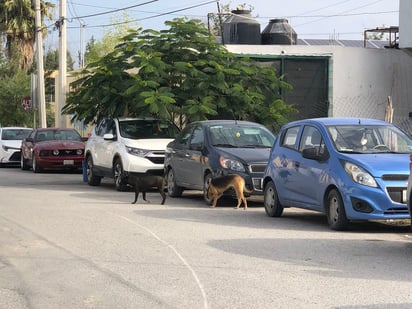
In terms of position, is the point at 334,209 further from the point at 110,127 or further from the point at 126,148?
the point at 110,127

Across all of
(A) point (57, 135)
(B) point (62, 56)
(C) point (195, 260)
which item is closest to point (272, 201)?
(C) point (195, 260)

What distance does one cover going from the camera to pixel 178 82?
2072cm

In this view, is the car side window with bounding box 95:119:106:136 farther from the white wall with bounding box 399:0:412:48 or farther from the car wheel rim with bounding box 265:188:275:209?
the white wall with bounding box 399:0:412:48

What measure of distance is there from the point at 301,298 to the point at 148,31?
593 inches

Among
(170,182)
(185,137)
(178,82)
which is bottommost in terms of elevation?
(170,182)

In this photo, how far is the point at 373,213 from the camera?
10867 millimetres

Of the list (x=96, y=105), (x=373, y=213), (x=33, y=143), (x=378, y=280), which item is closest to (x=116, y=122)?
(x=96, y=105)

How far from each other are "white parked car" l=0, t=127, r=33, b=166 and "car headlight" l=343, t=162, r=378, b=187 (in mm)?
20494

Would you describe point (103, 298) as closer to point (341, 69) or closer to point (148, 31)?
point (148, 31)

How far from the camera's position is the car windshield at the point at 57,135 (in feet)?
88.7

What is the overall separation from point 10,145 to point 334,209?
2062cm

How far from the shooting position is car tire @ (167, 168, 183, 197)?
1695 centimetres

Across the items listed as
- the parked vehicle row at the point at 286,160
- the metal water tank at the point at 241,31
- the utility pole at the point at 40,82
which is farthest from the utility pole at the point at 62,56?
the parked vehicle row at the point at 286,160

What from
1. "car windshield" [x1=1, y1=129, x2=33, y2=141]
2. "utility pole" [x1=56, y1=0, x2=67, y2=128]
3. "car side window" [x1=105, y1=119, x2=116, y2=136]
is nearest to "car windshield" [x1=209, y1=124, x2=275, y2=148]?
"car side window" [x1=105, y1=119, x2=116, y2=136]
